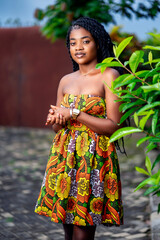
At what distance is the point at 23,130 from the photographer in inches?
499

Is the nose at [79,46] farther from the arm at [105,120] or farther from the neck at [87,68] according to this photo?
the arm at [105,120]

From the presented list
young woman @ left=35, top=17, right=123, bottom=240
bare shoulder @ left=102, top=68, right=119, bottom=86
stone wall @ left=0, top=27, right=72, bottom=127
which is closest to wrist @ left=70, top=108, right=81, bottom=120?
young woman @ left=35, top=17, right=123, bottom=240

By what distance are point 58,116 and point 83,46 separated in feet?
1.65

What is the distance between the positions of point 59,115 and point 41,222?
2.04 meters

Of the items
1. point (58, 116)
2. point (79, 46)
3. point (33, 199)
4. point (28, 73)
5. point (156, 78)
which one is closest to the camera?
point (156, 78)

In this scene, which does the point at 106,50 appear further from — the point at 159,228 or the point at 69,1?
the point at 69,1

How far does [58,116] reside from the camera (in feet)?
8.38

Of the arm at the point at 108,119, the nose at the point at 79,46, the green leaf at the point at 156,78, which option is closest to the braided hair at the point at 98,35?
the nose at the point at 79,46

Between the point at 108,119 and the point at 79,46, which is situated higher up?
the point at 79,46

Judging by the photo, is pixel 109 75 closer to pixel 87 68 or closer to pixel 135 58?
pixel 87 68

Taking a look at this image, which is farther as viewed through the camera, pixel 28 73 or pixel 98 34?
pixel 28 73

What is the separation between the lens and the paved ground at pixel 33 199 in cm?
392

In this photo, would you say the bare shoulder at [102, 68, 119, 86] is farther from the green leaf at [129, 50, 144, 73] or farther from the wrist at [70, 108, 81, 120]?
the green leaf at [129, 50, 144, 73]

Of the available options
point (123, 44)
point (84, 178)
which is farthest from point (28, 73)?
point (123, 44)
